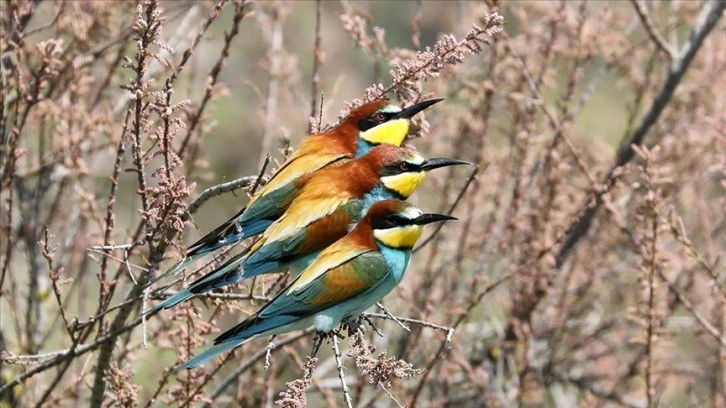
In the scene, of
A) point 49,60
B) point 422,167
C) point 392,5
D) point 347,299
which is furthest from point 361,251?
point 392,5

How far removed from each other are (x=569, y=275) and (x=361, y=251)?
5.76ft

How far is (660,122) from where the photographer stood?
4.42 meters

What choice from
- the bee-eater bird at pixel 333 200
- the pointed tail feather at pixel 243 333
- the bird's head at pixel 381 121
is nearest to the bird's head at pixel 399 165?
the bee-eater bird at pixel 333 200

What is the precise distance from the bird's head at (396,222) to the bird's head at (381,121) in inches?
11.1

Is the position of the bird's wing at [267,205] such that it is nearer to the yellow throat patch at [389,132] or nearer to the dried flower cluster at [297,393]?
the yellow throat patch at [389,132]

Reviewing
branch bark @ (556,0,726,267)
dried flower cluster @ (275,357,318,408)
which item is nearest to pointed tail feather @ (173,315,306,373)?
dried flower cluster @ (275,357,318,408)

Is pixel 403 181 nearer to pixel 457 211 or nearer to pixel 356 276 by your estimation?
pixel 356 276

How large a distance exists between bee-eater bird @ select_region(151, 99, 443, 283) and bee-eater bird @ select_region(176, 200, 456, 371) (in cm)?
19

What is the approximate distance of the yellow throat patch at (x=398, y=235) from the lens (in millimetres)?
2342

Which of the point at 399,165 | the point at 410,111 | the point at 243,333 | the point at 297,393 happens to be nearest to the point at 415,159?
the point at 399,165

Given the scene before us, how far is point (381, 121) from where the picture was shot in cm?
263

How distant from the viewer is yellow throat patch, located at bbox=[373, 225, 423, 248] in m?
2.34

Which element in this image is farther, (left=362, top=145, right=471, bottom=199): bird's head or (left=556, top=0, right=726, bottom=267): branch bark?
(left=556, top=0, right=726, bottom=267): branch bark

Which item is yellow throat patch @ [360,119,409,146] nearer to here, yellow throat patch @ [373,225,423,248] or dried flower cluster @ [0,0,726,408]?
dried flower cluster @ [0,0,726,408]
